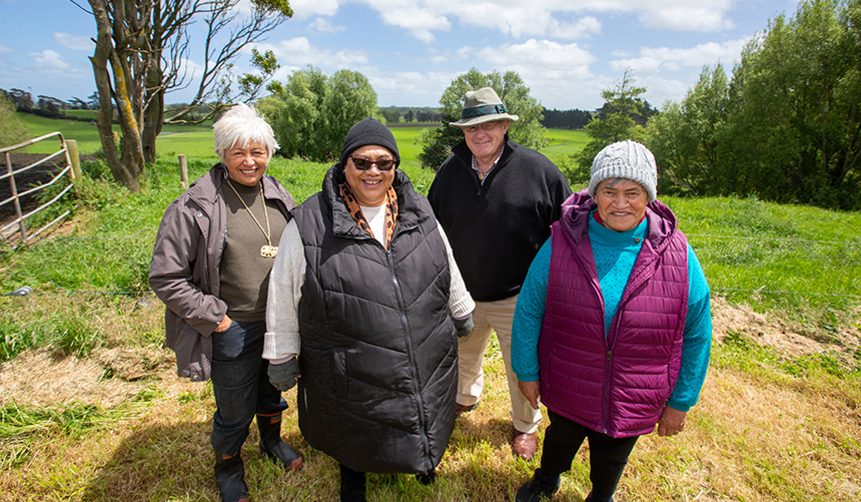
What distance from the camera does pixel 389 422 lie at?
1938 mm

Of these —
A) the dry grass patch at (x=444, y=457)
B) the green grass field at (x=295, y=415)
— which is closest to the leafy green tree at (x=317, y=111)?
the green grass field at (x=295, y=415)

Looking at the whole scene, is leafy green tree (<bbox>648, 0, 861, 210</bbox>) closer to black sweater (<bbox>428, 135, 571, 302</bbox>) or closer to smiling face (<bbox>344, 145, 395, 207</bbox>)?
black sweater (<bbox>428, 135, 571, 302</bbox>)

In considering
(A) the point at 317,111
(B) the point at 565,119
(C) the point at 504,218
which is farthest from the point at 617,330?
(B) the point at 565,119

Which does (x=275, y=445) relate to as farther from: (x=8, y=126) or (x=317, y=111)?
(x=317, y=111)

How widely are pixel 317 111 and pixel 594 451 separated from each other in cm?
4058

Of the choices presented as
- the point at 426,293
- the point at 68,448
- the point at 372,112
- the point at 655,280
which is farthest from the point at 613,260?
the point at 372,112

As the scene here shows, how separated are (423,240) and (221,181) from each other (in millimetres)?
1124

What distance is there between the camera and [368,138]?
1.88 metres

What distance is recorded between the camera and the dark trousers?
6.82 feet

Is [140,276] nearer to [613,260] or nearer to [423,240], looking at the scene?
[423,240]

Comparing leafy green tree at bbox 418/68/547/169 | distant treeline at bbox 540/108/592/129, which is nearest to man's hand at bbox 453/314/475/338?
leafy green tree at bbox 418/68/547/169

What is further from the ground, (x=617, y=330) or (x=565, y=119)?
(x=565, y=119)

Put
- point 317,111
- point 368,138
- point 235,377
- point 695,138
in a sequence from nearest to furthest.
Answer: point 368,138 < point 235,377 < point 695,138 < point 317,111

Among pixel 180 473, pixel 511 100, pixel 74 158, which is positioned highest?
pixel 511 100
